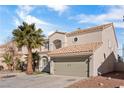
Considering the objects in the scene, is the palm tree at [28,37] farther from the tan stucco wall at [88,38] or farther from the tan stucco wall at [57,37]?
the tan stucco wall at [88,38]

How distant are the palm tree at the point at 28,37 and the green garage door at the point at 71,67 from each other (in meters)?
3.79

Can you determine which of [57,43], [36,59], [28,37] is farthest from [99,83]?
[36,59]

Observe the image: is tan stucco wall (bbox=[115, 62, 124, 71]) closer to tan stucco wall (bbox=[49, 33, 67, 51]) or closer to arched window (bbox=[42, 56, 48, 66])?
tan stucco wall (bbox=[49, 33, 67, 51])

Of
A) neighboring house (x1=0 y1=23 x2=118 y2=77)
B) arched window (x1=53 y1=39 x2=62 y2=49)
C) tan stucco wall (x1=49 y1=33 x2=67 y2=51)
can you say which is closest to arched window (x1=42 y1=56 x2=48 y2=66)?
neighboring house (x1=0 y1=23 x2=118 y2=77)

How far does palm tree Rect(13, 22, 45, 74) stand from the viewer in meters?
28.9

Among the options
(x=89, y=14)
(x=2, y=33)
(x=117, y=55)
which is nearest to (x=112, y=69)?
(x=117, y=55)

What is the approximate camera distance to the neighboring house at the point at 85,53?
78.9ft

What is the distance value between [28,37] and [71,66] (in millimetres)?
7463

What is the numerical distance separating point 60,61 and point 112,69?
7.13 meters

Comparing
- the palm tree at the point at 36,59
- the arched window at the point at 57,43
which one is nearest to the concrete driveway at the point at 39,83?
the palm tree at the point at 36,59

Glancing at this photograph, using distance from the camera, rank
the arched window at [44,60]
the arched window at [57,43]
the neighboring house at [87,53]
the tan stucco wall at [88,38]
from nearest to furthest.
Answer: the neighboring house at [87,53]
the tan stucco wall at [88,38]
the arched window at [57,43]
the arched window at [44,60]

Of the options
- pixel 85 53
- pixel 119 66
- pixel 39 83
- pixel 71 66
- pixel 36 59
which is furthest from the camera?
pixel 36 59

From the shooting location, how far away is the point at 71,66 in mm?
25484

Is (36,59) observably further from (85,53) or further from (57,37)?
(85,53)
